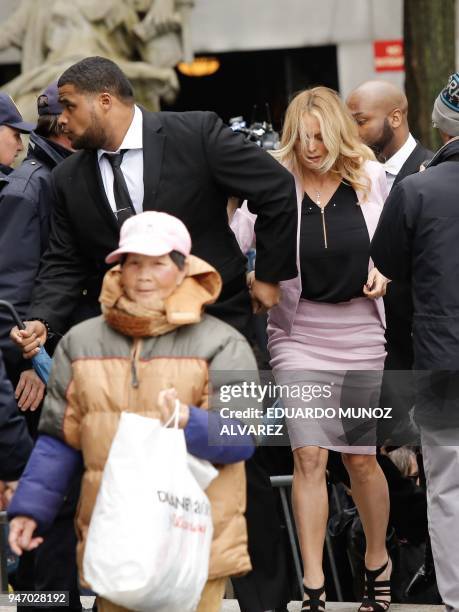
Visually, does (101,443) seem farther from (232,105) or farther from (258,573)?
(232,105)

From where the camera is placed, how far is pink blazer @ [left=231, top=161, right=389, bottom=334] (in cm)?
605

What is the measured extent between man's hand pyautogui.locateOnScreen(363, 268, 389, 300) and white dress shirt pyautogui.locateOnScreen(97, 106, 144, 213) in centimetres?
106

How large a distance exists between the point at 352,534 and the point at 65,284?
6.23 feet

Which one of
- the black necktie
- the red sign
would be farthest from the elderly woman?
the red sign

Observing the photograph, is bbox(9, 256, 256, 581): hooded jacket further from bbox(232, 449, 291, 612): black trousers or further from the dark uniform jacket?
the dark uniform jacket

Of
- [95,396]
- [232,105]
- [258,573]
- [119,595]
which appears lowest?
[232,105]

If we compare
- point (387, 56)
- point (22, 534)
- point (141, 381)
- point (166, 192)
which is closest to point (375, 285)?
point (166, 192)

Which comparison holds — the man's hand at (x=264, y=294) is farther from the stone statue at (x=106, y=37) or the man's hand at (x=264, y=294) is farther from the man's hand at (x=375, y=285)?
the stone statue at (x=106, y=37)

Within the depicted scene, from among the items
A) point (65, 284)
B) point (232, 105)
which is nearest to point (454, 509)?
point (65, 284)

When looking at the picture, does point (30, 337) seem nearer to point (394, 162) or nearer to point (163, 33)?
point (394, 162)

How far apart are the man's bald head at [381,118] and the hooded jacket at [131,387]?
2.90 m

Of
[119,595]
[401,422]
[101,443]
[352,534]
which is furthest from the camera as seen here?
[352,534]

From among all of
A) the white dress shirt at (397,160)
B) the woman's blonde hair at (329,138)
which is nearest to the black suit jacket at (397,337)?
the woman's blonde hair at (329,138)

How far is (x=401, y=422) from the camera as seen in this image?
6.25 m
